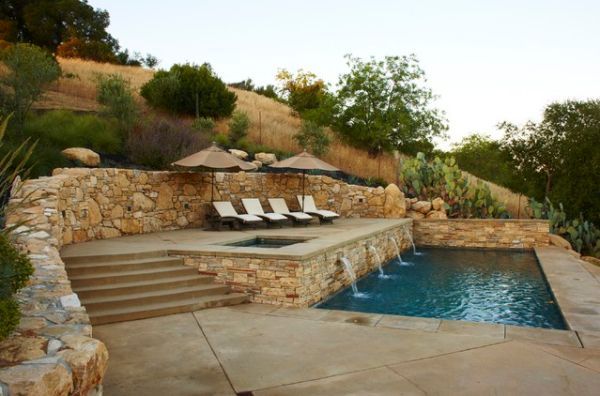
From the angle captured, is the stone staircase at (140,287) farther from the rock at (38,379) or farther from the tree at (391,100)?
the tree at (391,100)

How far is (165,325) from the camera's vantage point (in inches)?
225

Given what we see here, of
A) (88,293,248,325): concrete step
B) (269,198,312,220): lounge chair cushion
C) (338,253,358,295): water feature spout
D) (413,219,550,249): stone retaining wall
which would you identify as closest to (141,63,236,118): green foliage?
(269,198,312,220): lounge chair cushion

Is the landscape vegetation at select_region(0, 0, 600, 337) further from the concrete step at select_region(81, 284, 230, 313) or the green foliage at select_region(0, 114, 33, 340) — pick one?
the green foliage at select_region(0, 114, 33, 340)

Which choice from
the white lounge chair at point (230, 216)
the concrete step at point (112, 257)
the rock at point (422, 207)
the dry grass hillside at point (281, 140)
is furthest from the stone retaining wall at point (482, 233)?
the concrete step at point (112, 257)

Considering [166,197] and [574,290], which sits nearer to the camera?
[574,290]

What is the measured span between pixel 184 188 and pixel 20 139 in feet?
12.5

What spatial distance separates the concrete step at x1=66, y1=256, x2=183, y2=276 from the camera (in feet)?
22.1

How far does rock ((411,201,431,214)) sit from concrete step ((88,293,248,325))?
32.3ft

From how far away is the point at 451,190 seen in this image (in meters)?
15.8

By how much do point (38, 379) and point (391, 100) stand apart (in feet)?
65.5

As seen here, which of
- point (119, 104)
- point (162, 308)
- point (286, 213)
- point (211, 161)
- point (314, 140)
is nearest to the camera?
point (162, 308)

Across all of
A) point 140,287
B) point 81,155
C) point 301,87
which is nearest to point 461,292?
point 140,287

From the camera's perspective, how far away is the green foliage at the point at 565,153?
60.6ft

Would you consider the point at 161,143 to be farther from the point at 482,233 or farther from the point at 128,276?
the point at 482,233
